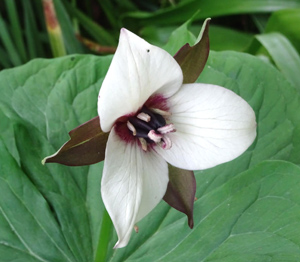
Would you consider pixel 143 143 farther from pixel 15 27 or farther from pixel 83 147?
pixel 15 27

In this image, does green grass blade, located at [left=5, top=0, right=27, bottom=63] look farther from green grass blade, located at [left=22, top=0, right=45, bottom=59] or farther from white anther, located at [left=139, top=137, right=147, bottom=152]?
white anther, located at [left=139, top=137, right=147, bottom=152]

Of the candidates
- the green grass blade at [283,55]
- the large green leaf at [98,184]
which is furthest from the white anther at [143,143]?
the green grass blade at [283,55]

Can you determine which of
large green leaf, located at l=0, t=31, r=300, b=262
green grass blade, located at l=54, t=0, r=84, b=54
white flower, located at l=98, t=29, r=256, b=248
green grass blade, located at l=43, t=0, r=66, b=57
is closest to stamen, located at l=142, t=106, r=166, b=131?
white flower, located at l=98, t=29, r=256, b=248

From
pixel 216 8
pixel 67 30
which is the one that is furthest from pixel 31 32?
pixel 216 8

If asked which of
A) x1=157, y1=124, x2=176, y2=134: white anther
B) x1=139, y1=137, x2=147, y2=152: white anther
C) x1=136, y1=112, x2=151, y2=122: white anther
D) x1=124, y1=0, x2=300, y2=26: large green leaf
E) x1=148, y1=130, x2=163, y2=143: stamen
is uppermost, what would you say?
x1=136, y1=112, x2=151, y2=122: white anther

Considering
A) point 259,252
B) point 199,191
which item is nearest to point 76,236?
point 199,191

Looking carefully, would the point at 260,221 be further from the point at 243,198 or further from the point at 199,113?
the point at 199,113

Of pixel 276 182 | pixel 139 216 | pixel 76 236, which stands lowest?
pixel 76 236
